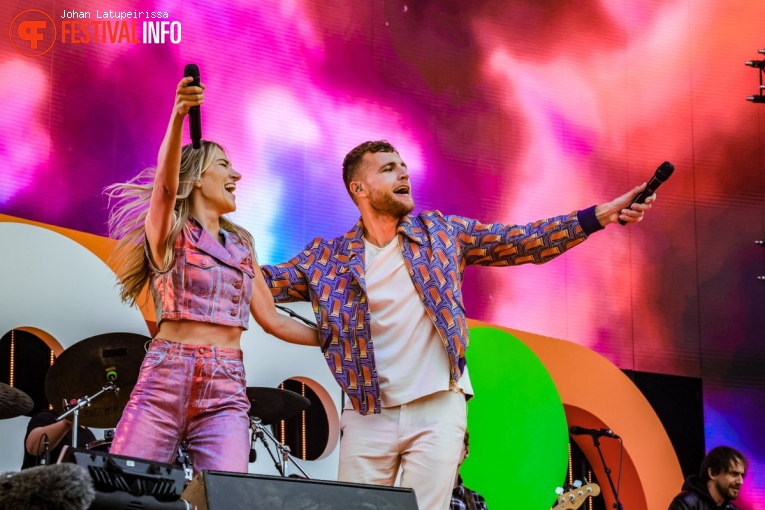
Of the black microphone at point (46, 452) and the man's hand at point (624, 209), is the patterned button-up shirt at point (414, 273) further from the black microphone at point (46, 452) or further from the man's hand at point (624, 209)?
the black microphone at point (46, 452)

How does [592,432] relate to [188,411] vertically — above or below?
below

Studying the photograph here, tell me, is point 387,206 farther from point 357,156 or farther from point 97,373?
point 97,373

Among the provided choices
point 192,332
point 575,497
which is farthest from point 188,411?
point 575,497

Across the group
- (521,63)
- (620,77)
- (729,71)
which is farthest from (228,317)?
(729,71)

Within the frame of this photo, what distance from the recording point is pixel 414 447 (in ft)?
11.4

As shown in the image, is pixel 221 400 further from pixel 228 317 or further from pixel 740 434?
pixel 740 434

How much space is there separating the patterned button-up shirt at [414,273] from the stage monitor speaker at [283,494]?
1.02 m

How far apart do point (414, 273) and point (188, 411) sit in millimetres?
978

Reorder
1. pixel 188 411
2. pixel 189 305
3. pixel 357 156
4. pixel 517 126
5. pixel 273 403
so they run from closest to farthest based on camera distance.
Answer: pixel 188 411
pixel 189 305
pixel 357 156
pixel 273 403
pixel 517 126

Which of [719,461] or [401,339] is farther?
[719,461]

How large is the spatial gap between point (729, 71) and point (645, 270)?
175 centimetres

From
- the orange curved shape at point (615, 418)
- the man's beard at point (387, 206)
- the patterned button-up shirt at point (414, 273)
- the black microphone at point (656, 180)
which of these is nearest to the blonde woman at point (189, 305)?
the patterned button-up shirt at point (414, 273)

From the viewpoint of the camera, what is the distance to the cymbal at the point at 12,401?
3.77 metres

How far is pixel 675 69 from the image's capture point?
314 inches
